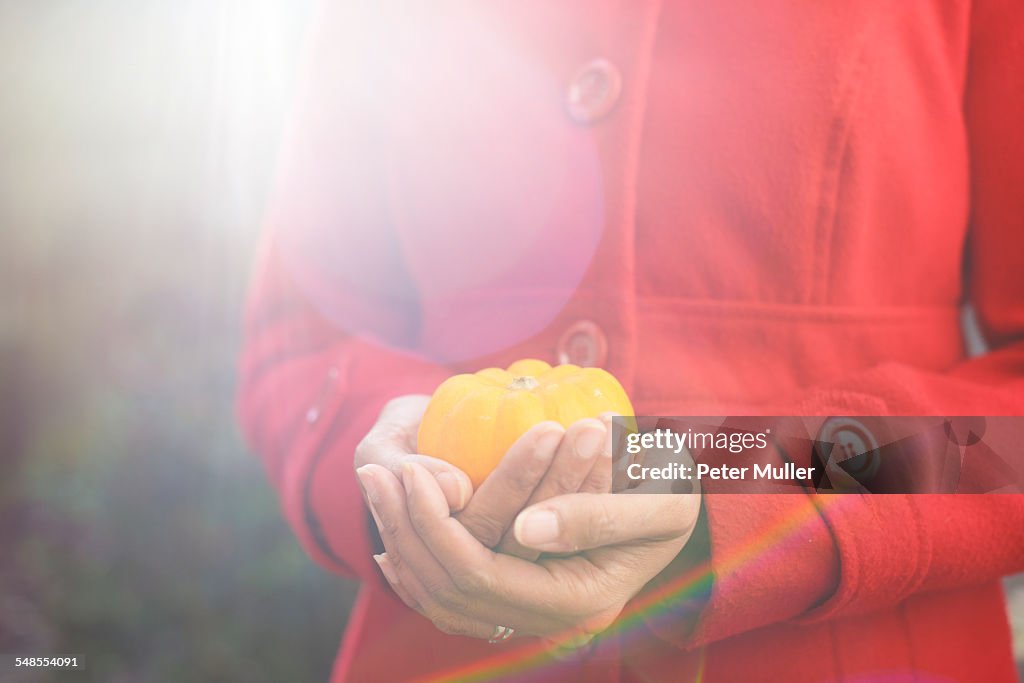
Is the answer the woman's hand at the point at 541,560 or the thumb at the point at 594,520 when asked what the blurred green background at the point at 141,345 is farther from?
the thumb at the point at 594,520

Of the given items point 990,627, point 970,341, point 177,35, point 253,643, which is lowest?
point 253,643

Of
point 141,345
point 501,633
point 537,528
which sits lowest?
point 141,345

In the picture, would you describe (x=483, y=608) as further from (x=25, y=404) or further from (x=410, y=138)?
(x=25, y=404)

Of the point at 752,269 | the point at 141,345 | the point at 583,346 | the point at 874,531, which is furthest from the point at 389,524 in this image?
the point at 141,345

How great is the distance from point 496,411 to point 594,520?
0.21m

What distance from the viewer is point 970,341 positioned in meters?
1.30

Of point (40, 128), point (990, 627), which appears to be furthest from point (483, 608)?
point (40, 128)

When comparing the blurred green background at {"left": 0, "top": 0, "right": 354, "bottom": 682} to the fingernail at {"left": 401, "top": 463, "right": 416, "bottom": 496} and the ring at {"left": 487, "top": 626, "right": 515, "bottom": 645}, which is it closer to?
the ring at {"left": 487, "top": 626, "right": 515, "bottom": 645}

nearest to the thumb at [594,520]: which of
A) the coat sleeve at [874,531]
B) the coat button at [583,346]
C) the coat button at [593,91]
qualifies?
the coat sleeve at [874,531]

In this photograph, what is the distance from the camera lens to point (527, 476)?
771mm

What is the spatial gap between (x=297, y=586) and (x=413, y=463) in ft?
8.19

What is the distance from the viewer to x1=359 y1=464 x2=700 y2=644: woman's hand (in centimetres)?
76

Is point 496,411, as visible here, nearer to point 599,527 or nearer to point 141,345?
point 599,527

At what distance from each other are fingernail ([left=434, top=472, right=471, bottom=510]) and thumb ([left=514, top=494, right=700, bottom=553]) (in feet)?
0.29
